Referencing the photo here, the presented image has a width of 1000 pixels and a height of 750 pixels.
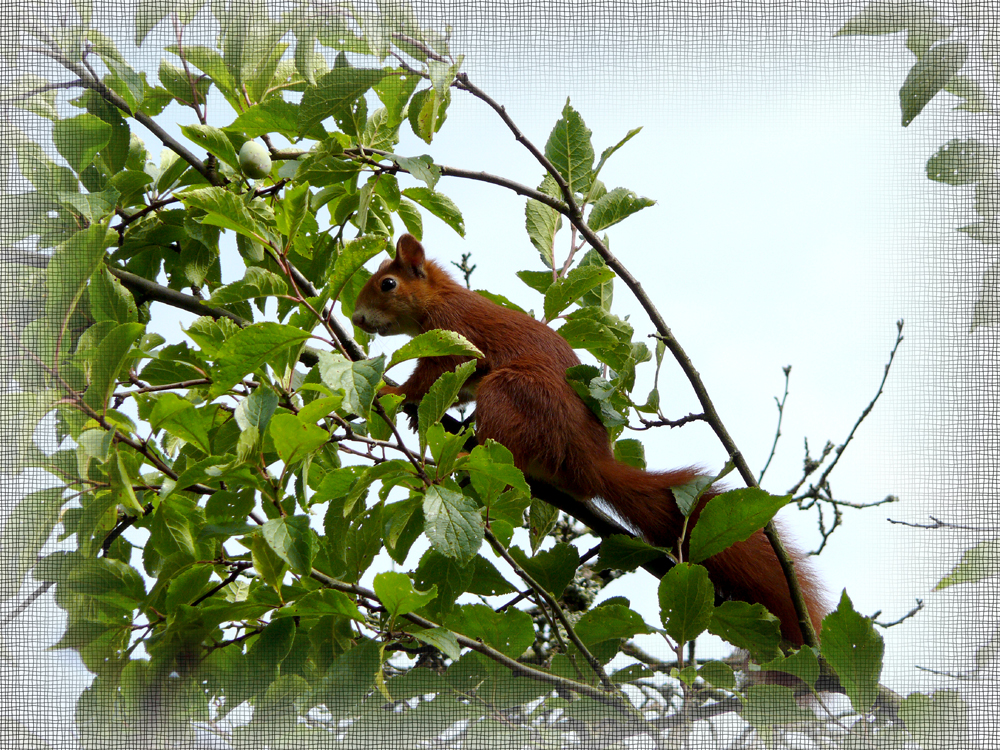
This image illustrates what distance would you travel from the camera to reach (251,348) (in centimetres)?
104

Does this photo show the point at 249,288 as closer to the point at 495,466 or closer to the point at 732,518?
the point at 495,466

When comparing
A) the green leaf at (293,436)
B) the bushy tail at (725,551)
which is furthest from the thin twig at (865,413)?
the green leaf at (293,436)

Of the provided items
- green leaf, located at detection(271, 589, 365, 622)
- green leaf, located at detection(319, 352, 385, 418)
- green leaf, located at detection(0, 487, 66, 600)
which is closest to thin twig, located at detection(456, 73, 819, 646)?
green leaf, located at detection(319, 352, 385, 418)

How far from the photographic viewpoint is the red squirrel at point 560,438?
1515mm

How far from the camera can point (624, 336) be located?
1.82m

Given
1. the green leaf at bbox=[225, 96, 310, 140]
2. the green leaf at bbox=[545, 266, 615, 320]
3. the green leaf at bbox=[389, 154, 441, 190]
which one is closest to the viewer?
the green leaf at bbox=[389, 154, 441, 190]

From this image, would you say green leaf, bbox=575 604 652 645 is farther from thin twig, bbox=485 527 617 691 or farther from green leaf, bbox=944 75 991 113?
green leaf, bbox=944 75 991 113

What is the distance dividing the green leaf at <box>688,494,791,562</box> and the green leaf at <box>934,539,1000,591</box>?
223 millimetres

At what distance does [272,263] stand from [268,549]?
0.60 m

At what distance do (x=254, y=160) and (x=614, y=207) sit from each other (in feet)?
2.23

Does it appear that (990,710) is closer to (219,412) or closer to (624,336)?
(624,336)

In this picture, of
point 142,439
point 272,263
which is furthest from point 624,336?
point 142,439

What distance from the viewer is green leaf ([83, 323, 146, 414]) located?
1.03 metres

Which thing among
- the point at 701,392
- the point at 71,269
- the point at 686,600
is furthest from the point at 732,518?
the point at 71,269
